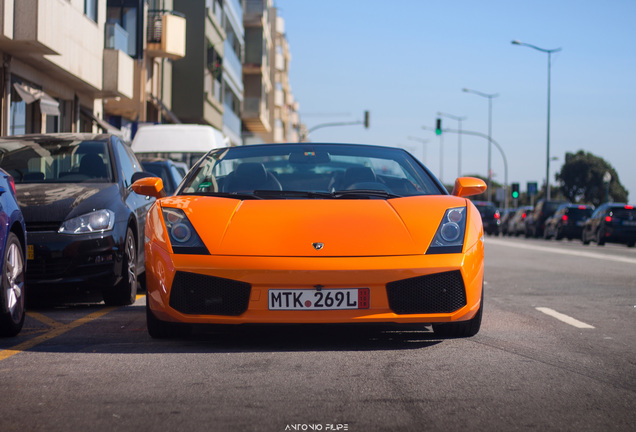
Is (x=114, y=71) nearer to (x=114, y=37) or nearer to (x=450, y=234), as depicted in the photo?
(x=114, y=37)

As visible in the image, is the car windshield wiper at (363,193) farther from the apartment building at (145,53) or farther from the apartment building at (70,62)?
the apartment building at (145,53)

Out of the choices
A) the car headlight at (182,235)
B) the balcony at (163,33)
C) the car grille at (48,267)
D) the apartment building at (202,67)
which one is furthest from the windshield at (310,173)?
the apartment building at (202,67)

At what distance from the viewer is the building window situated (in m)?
24.7

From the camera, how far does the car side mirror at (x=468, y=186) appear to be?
6914mm

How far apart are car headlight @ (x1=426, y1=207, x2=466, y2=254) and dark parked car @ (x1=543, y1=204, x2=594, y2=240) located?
115ft

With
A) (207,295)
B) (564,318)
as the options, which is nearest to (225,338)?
(207,295)

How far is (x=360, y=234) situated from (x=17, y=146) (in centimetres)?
490

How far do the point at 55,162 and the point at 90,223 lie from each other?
129cm

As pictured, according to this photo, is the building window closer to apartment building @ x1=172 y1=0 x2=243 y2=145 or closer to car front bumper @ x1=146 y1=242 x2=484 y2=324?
apartment building @ x1=172 y1=0 x2=243 y2=145

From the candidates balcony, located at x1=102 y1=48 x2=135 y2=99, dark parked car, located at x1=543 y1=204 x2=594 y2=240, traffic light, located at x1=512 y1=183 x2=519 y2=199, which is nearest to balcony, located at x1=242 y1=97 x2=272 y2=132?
traffic light, located at x1=512 y1=183 x2=519 y2=199

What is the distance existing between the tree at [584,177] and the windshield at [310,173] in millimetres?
116252

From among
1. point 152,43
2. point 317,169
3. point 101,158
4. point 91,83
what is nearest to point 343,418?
point 317,169

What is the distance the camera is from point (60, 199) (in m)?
8.53

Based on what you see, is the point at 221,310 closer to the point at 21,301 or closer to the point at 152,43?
the point at 21,301
